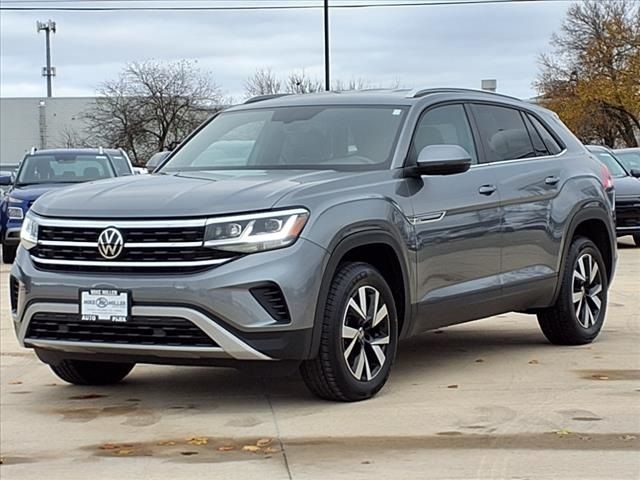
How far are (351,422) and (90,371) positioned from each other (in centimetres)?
199

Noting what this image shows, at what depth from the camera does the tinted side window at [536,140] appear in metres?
8.28

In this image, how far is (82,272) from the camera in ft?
20.1

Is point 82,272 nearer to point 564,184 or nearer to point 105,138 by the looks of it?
point 564,184

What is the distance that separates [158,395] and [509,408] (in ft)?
6.90

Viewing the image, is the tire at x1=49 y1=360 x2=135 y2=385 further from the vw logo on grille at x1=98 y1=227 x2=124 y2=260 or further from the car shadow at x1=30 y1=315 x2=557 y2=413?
the vw logo on grille at x1=98 y1=227 x2=124 y2=260

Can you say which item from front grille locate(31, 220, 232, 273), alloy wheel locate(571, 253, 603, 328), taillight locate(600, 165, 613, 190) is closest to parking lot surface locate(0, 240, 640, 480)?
alloy wheel locate(571, 253, 603, 328)

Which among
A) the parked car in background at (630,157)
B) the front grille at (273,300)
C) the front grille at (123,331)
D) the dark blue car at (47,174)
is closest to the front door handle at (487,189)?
the front grille at (273,300)

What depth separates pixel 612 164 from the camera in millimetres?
18703

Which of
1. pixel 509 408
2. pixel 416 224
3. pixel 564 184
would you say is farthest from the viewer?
pixel 564 184

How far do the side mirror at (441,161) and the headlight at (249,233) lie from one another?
122 centimetres

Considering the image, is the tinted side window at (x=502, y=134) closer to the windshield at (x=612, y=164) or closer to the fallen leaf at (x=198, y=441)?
the fallen leaf at (x=198, y=441)

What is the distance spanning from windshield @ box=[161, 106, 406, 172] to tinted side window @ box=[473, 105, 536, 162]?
2.67ft

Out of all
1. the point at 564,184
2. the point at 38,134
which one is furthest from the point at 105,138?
the point at 564,184

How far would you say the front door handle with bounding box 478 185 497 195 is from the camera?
7.31 m
